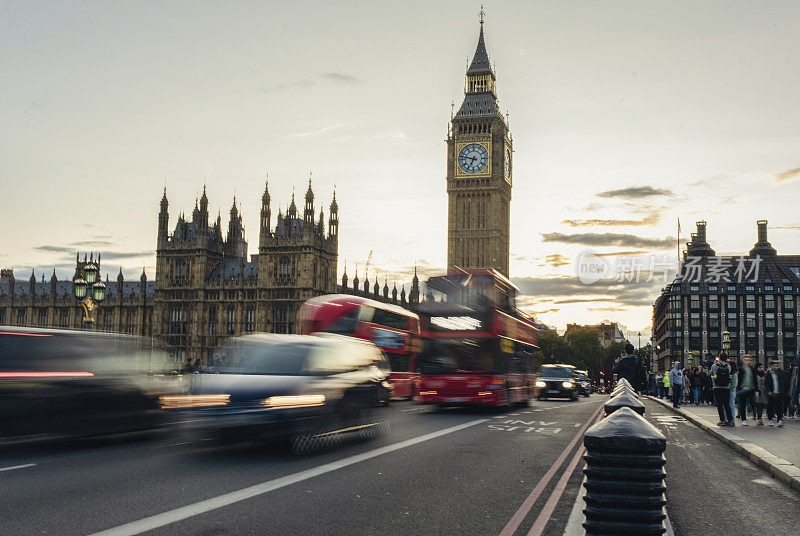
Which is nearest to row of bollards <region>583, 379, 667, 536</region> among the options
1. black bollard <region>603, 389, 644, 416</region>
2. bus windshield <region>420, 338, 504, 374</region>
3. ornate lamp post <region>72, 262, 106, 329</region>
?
black bollard <region>603, 389, 644, 416</region>

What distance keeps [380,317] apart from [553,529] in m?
23.4

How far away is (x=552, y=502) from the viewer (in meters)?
7.93

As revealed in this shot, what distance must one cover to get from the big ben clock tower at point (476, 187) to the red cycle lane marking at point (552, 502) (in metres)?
103

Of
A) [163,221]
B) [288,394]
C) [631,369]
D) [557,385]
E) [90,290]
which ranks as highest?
[163,221]

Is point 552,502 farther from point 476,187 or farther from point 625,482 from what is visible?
point 476,187

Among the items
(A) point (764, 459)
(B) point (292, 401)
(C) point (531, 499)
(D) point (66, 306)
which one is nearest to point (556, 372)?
(A) point (764, 459)

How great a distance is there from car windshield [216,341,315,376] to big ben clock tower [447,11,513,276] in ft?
334

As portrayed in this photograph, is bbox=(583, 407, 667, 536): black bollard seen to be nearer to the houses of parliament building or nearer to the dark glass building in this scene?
the houses of parliament building

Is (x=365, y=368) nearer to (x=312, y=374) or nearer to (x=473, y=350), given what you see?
(x=312, y=374)

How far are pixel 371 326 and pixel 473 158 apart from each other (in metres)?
90.2

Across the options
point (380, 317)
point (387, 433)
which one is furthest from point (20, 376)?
point (380, 317)

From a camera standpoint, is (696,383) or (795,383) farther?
(696,383)

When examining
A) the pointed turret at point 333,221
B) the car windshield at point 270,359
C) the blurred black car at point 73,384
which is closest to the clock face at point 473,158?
the pointed turret at point 333,221

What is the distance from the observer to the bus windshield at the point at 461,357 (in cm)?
2116
